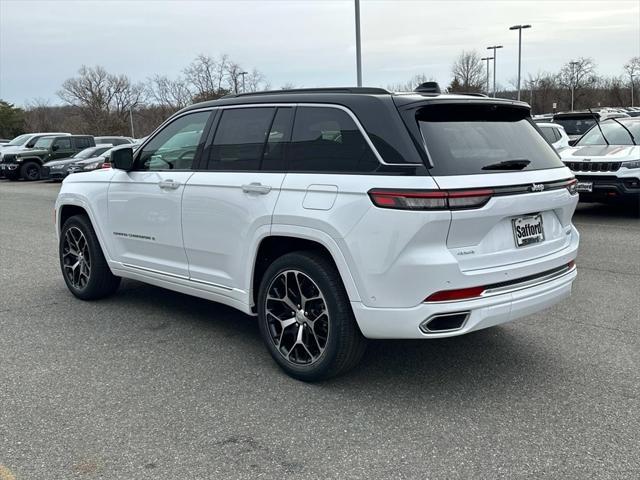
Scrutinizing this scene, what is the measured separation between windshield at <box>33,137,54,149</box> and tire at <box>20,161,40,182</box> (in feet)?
2.79

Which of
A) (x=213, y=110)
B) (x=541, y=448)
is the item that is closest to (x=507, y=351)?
(x=541, y=448)

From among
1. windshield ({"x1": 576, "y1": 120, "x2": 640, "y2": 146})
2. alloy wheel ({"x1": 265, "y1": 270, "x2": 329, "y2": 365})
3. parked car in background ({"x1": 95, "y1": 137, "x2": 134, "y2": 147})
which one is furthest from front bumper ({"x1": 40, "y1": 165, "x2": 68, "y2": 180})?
alloy wheel ({"x1": 265, "y1": 270, "x2": 329, "y2": 365})

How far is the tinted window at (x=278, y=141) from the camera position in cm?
412

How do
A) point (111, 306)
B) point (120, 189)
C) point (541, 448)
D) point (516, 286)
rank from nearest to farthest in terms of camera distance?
point (541, 448) → point (516, 286) → point (120, 189) → point (111, 306)

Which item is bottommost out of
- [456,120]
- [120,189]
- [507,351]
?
[507,351]

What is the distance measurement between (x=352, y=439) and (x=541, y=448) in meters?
0.95

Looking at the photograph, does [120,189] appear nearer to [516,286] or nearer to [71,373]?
[71,373]

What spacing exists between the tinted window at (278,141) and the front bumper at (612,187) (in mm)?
7829

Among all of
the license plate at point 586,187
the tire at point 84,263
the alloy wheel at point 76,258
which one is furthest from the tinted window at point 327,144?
the license plate at point 586,187

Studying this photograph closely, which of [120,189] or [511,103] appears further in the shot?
[120,189]

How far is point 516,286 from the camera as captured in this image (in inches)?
146

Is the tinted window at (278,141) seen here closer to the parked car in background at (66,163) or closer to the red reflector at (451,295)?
the red reflector at (451,295)

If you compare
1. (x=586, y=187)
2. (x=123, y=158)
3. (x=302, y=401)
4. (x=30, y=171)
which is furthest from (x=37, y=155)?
(x=302, y=401)

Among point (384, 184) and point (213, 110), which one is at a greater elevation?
point (213, 110)
